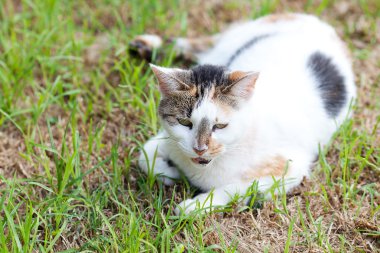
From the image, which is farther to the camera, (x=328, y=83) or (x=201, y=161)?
(x=328, y=83)

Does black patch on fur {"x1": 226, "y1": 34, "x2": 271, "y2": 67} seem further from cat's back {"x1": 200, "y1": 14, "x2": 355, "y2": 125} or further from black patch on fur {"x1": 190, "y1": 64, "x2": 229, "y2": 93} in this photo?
black patch on fur {"x1": 190, "y1": 64, "x2": 229, "y2": 93}

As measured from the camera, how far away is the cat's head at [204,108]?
2.40 meters

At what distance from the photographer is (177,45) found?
379cm

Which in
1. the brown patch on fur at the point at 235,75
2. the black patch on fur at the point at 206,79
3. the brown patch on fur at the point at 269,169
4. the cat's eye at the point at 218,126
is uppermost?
the brown patch on fur at the point at 235,75

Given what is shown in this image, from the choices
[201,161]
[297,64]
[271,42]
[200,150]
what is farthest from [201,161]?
[271,42]

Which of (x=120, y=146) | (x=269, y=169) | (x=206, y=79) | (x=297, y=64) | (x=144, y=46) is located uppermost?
(x=206, y=79)

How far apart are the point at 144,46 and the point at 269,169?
4.66ft

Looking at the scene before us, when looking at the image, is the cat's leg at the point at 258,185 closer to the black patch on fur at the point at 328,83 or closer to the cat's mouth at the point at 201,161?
the cat's mouth at the point at 201,161

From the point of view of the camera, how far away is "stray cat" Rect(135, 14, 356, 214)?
8.04 feet

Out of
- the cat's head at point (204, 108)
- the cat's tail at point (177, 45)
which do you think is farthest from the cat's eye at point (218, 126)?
the cat's tail at point (177, 45)

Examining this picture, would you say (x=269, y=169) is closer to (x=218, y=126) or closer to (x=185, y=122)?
(x=218, y=126)

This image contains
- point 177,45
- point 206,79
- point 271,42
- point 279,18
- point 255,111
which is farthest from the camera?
point 177,45

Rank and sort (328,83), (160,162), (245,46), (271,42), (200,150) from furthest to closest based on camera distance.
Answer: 1. (245,46)
2. (271,42)
3. (328,83)
4. (160,162)
5. (200,150)

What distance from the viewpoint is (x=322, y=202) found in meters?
2.75
